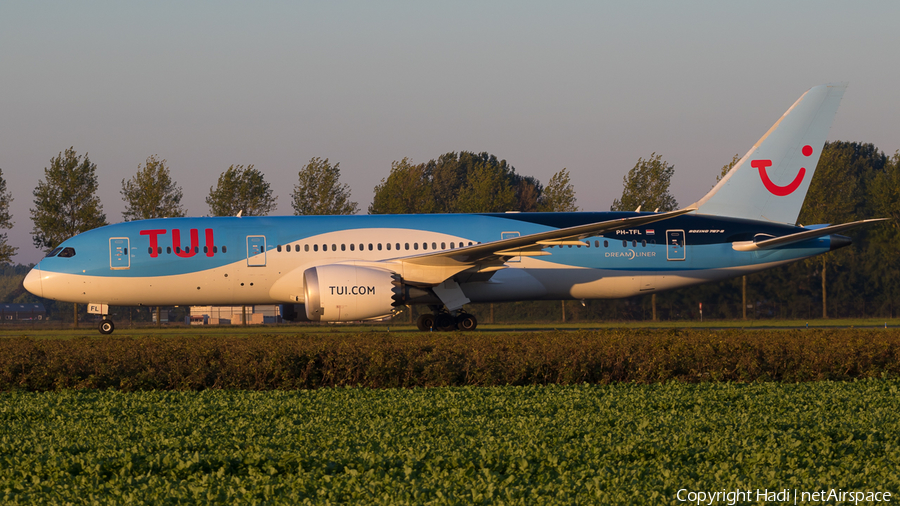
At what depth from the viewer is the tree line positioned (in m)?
35.8

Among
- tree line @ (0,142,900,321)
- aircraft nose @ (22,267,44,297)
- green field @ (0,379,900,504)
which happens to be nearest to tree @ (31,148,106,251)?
tree line @ (0,142,900,321)

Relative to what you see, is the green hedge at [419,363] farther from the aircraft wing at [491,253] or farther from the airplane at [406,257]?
the airplane at [406,257]

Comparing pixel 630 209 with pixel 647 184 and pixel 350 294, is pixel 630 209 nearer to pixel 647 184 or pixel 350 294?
pixel 647 184

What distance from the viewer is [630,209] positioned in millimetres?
40125

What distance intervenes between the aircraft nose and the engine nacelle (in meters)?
7.38

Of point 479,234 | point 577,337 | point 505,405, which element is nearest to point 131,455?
point 505,405

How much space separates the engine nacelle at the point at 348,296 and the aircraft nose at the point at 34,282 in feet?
24.2

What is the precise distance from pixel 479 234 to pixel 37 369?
12598 millimetres

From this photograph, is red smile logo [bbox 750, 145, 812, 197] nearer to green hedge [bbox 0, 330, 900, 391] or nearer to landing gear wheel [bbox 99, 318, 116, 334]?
green hedge [bbox 0, 330, 900, 391]

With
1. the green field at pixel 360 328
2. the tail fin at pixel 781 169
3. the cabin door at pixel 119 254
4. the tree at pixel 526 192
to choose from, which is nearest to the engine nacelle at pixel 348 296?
the green field at pixel 360 328

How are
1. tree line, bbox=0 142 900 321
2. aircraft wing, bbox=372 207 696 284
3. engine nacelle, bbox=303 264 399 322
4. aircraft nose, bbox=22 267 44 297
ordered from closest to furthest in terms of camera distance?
aircraft wing, bbox=372 207 696 284 < engine nacelle, bbox=303 264 399 322 < aircraft nose, bbox=22 267 44 297 < tree line, bbox=0 142 900 321

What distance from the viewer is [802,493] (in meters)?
4.60

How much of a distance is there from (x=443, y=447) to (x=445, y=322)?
14.5 metres

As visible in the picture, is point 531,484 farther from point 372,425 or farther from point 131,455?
point 131,455
